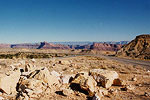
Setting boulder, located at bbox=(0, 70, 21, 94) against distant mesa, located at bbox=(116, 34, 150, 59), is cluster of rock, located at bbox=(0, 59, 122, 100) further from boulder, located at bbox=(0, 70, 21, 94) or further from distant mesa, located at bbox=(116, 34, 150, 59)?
distant mesa, located at bbox=(116, 34, 150, 59)

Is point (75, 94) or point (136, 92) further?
point (136, 92)

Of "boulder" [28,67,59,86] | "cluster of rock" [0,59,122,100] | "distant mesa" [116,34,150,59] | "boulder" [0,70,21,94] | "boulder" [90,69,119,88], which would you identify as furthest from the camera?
"distant mesa" [116,34,150,59]

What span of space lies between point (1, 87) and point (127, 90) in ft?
28.2

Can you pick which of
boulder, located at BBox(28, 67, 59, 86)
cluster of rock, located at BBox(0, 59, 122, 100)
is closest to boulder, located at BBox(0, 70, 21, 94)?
cluster of rock, located at BBox(0, 59, 122, 100)

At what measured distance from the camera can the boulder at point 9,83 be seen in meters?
8.47

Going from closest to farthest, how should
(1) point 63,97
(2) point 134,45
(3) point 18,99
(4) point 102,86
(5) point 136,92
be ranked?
1. (3) point 18,99
2. (1) point 63,97
3. (5) point 136,92
4. (4) point 102,86
5. (2) point 134,45

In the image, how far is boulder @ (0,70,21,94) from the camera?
847cm

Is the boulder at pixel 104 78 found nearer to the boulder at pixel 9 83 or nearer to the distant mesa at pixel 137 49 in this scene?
the boulder at pixel 9 83

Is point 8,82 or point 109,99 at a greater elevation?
point 8,82

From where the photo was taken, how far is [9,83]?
8.86 metres

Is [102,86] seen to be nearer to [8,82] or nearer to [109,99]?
[109,99]

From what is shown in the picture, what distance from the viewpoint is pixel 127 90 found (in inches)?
354

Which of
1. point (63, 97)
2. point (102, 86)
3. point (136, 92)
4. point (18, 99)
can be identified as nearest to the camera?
point (18, 99)

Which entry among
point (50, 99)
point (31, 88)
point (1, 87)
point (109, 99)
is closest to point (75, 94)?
point (50, 99)
